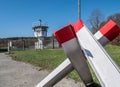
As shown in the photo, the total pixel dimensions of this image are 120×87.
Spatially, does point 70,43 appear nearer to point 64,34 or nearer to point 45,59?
point 64,34

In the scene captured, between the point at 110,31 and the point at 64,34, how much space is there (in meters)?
0.89

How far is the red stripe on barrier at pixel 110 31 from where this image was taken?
358cm

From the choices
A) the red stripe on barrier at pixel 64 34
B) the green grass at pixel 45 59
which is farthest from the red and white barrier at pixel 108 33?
the green grass at pixel 45 59

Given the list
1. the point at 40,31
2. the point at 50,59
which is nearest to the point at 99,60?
the point at 50,59

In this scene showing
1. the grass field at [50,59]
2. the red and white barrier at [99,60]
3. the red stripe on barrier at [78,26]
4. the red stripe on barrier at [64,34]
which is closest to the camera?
the red and white barrier at [99,60]

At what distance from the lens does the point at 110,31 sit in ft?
12.0

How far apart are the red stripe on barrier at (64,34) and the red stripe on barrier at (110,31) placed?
2.48 ft

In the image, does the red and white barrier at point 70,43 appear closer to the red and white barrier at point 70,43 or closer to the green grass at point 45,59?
the red and white barrier at point 70,43

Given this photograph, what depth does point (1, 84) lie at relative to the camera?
23.8ft

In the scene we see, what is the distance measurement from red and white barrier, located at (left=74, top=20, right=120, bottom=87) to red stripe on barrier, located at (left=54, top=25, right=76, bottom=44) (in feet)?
0.46

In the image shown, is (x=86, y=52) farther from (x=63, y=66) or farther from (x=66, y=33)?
(x=63, y=66)

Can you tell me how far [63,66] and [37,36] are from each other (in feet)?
145

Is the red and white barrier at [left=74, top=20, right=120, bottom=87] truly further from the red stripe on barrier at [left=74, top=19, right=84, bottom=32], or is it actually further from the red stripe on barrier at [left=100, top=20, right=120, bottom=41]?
the red stripe on barrier at [left=100, top=20, right=120, bottom=41]

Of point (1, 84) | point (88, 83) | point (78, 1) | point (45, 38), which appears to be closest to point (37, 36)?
point (45, 38)
